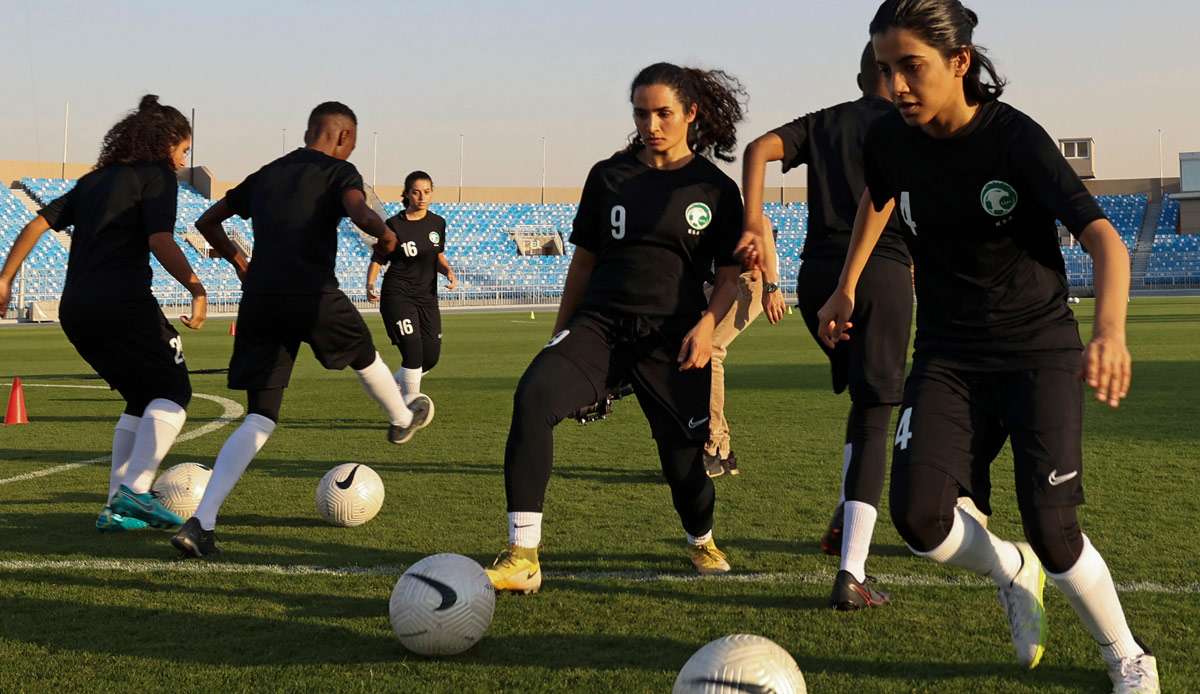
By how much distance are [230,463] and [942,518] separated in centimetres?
344

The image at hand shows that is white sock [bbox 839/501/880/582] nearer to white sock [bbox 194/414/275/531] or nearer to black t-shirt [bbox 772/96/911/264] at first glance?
black t-shirt [bbox 772/96/911/264]

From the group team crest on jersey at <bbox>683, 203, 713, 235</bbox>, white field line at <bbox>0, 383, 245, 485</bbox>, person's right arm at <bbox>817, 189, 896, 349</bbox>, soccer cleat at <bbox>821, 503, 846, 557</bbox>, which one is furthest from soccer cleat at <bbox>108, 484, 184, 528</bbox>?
person's right arm at <bbox>817, 189, 896, 349</bbox>

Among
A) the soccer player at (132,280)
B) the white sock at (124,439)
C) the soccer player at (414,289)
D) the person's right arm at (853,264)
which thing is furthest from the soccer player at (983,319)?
the soccer player at (414,289)

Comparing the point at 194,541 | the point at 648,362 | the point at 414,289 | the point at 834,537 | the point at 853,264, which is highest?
the point at 853,264

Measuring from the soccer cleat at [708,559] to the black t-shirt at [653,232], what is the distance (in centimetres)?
99

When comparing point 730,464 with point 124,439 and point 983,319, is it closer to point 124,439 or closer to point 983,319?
point 124,439

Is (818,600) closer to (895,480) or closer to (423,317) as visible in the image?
(895,480)

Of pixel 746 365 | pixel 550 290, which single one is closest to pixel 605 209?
pixel 746 365

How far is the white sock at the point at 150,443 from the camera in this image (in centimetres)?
640

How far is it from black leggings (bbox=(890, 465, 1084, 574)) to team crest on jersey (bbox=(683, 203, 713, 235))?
1.64 meters

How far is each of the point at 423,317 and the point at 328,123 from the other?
542 cm

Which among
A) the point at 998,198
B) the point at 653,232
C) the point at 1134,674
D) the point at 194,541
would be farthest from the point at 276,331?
the point at 1134,674

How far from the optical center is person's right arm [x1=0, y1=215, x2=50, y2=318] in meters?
6.42

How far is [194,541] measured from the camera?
5629mm
